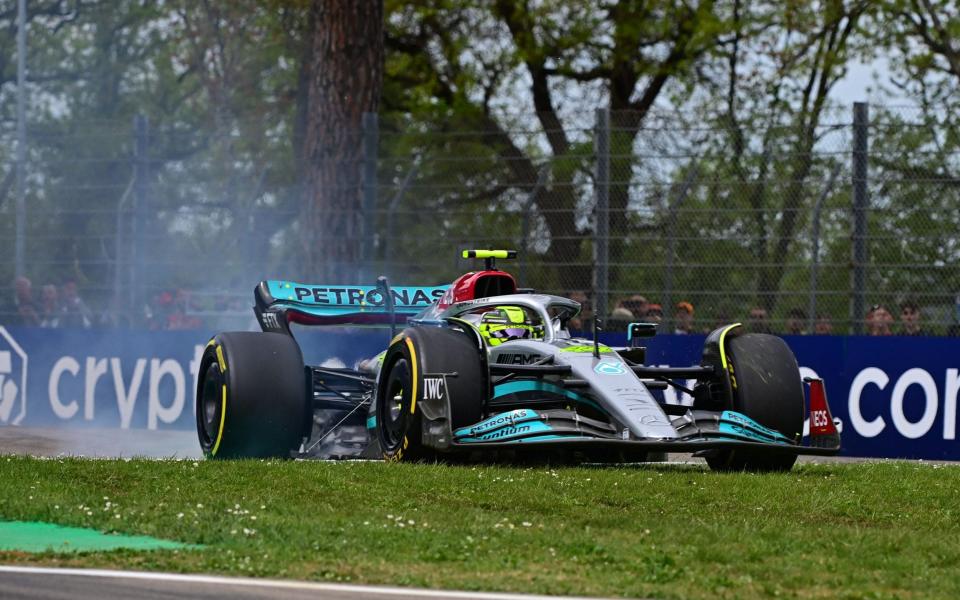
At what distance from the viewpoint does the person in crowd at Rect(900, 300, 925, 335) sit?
50.4 ft

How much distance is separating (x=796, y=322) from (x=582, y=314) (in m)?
2.15

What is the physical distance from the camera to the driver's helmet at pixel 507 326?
1231 centimetres

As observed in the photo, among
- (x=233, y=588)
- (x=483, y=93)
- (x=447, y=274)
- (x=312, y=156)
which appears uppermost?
(x=483, y=93)

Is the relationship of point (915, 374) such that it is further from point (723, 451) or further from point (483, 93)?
point (483, 93)

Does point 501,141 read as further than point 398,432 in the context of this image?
Yes

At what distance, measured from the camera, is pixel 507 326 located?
12.4 meters

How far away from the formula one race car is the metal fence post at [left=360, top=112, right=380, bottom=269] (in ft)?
13.7

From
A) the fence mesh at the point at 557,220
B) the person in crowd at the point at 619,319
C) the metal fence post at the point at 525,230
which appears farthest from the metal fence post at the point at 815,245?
the metal fence post at the point at 525,230

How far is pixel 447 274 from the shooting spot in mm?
17922

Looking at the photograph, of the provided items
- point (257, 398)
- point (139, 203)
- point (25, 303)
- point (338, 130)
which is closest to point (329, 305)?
point (257, 398)

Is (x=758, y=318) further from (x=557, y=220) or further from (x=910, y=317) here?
(x=557, y=220)

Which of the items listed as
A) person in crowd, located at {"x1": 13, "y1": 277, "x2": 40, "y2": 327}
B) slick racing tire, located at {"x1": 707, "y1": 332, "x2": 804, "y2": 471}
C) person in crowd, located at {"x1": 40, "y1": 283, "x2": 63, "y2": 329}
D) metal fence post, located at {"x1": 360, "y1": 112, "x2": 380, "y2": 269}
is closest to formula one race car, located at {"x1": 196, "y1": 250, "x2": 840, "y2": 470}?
slick racing tire, located at {"x1": 707, "y1": 332, "x2": 804, "y2": 471}

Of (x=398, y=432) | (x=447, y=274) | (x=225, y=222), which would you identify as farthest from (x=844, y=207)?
(x=225, y=222)

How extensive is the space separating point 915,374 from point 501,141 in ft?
22.7
